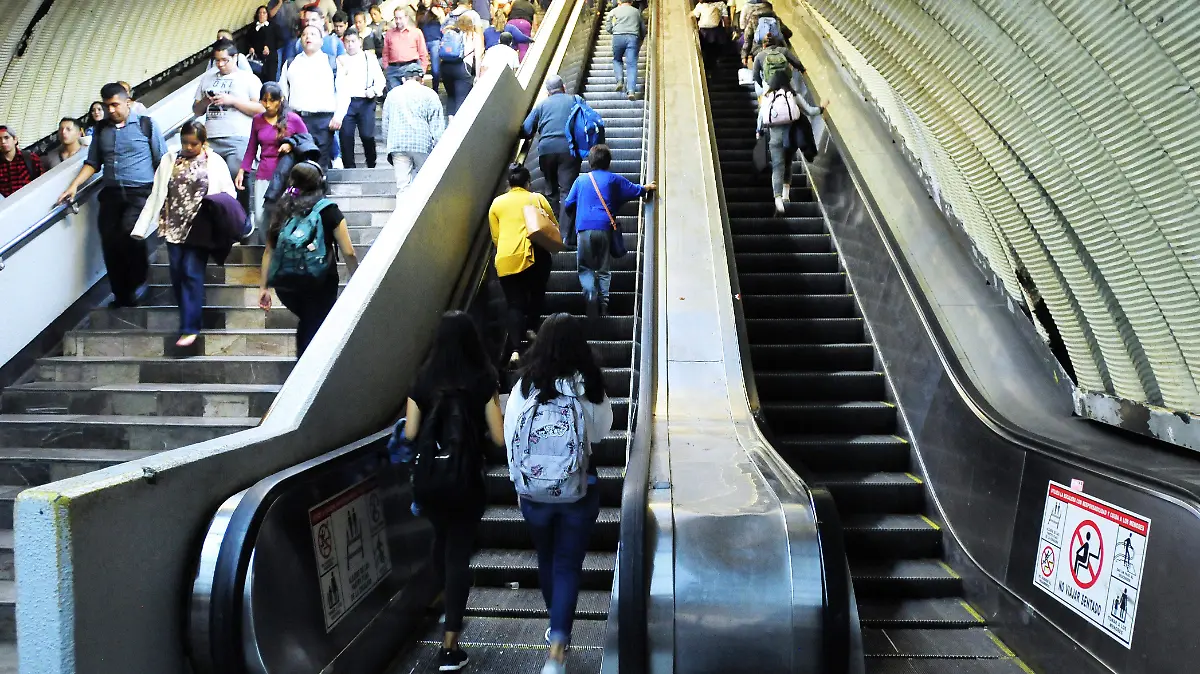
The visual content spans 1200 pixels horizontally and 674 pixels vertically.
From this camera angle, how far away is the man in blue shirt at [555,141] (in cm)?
691

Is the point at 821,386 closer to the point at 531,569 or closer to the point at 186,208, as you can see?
the point at 531,569

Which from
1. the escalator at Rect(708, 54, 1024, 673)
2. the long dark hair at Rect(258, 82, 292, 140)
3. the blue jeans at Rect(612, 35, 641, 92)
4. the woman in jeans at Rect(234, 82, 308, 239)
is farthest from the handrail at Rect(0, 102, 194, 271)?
the blue jeans at Rect(612, 35, 641, 92)

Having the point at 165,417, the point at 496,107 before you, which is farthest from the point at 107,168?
the point at 496,107

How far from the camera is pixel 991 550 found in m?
3.87

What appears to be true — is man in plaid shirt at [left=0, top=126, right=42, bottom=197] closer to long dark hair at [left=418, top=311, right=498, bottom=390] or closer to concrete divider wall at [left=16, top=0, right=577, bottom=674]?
concrete divider wall at [left=16, top=0, right=577, bottom=674]

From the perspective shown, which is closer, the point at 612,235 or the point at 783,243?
the point at 612,235

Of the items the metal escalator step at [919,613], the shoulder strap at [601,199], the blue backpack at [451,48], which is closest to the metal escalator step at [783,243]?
the shoulder strap at [601,199]

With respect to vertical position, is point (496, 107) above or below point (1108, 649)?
above

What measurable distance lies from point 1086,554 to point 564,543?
1985 millimetres

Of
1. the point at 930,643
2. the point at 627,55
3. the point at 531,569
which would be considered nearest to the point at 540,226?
the point at 531,569

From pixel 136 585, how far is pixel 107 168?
4.43 metres

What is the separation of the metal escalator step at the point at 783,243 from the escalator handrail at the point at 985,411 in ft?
1.96

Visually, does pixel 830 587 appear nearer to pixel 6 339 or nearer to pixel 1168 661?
pixel 1168 661

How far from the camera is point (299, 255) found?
438cm
